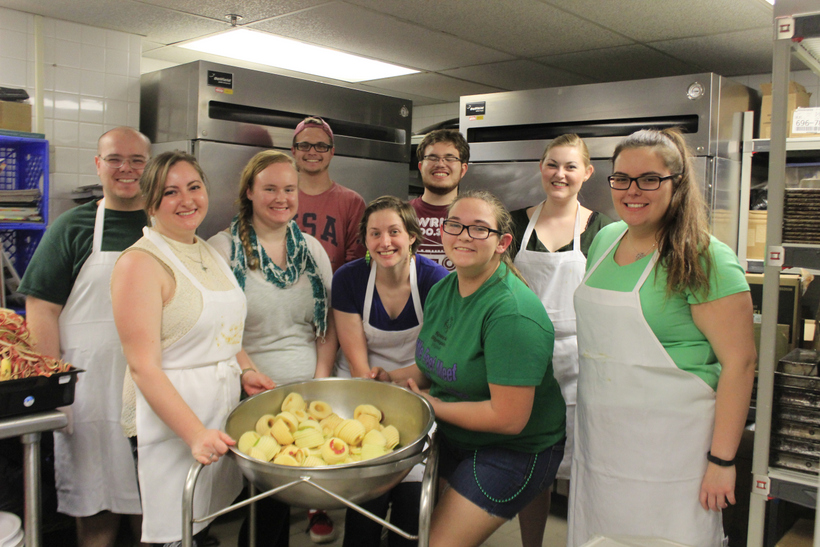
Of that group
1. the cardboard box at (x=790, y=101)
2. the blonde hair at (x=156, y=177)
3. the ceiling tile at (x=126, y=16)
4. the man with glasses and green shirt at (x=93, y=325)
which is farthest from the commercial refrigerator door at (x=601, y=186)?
the blonde hair at (x=156, y=177)

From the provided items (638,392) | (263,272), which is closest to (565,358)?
(638,392)

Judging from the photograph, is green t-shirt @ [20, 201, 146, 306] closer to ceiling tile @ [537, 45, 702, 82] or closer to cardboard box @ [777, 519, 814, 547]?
cardboard box @ [777, 519, 814, 547]

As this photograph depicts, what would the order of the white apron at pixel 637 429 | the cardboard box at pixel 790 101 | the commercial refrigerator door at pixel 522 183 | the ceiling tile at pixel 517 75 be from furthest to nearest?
1. the ceiling tile at pixel 517 75
2. the commercial refrigerator door at pixel 522 183
3. the cardboard box at pixel 790 101
4. the white apron at pixel 637 429

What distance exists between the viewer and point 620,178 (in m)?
1.52

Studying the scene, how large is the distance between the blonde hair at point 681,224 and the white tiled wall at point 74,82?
9.11 ft

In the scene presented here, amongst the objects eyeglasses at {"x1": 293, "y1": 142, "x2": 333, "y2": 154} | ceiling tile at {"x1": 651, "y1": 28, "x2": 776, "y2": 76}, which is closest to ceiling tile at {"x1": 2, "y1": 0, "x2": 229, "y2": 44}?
eyeglasses at {"x1": 293, "y1": 142, "x2": 333, "y2": 154}

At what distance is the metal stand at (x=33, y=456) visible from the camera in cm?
158

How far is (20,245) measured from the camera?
3059mm

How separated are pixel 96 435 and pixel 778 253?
2118mm

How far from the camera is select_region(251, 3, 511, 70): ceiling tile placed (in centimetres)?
277

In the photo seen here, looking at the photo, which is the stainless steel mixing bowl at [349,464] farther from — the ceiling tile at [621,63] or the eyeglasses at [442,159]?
the ceiling tile at [621,63]

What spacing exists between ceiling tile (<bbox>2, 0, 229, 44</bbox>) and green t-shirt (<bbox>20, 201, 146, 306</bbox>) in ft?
4.03

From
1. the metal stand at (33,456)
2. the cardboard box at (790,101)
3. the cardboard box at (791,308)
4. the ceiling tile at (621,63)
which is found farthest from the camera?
the ceiling tile at (621,63)

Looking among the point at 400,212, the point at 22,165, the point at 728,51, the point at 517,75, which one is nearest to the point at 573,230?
the point at 400,212
